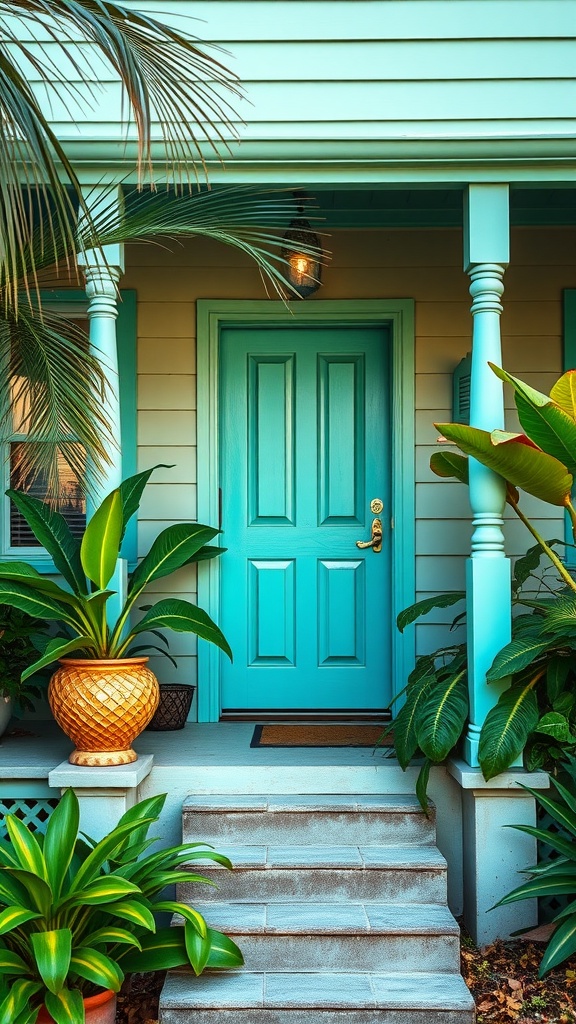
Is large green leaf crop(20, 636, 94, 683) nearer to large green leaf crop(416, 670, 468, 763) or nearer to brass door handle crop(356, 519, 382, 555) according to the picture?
large green leaf crop(416, 670, 468, 763)

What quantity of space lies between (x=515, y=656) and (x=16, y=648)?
2.11m

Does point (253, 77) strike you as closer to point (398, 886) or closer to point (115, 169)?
point (115, 169)

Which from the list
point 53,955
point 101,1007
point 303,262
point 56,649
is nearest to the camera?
point 53,955

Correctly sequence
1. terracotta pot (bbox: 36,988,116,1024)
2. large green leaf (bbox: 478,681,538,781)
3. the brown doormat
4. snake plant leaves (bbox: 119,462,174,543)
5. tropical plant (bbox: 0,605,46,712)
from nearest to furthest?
terracotta pot (bbox: 36,988,116,1024) < large green leaf (bbox: 478,681,538,781) < snake plant leaves (bbox: 119,462,174,543) < tropical plant (bbox: 0,605,46,712) < the brown doormat

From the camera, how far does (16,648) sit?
13.5 feet

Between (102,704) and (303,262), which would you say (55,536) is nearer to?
(102,704)

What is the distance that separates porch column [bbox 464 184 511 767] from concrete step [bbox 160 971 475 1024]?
0.91m

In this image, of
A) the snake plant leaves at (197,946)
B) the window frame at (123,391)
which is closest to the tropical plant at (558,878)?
the snake plant leaves at (197,946)

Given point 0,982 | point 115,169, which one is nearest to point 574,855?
point 0,982

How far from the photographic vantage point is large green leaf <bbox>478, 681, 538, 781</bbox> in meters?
3.35

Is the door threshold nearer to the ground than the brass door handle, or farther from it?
nearer to the ground

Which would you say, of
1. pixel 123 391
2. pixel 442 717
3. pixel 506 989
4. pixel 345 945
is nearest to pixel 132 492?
pixel 123 391

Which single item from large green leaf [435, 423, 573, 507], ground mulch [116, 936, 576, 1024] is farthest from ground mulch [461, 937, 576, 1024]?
large green leaf [435, 423, 573, 507]

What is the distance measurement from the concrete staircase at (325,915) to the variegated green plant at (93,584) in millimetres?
709
